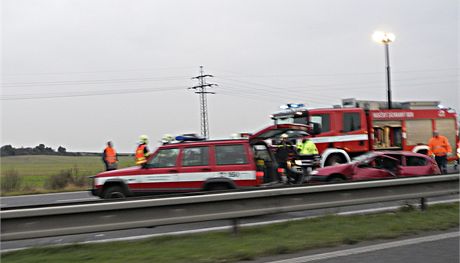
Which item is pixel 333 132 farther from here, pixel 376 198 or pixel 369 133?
pixel 376 198

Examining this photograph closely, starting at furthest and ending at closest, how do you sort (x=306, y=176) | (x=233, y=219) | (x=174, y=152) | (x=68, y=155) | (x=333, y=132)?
1. (x=68, y=155)
2. (x=333, y=132)
3. (x=306, y=176)
4. (x=174, y=152)
5. (x=233, y=219)

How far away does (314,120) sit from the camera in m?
18.0

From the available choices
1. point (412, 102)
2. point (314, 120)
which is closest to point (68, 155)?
point (314, 120)

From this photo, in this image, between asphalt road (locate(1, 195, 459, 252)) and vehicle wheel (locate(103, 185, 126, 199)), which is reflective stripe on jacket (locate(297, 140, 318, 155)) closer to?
asphalt road (locate(1, 195, 459, 252))

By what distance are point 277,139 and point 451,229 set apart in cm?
830

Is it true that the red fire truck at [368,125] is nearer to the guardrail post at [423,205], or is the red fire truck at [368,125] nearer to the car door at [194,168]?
the car door at [194,168]

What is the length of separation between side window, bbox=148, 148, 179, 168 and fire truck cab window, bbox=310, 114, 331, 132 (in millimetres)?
8003

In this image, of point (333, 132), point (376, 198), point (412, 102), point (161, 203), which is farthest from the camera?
point (412, 102)

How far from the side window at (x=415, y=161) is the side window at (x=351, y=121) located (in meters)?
4.70

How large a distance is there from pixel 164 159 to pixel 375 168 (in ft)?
18.6

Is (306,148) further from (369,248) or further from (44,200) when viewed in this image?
(369,248)

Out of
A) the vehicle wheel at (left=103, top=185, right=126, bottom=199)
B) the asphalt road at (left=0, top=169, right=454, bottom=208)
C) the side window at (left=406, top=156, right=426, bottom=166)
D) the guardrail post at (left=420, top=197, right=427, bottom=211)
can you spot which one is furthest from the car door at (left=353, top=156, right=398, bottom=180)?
the asphalt road at (left=0, top=169, right=454, bottom=208)

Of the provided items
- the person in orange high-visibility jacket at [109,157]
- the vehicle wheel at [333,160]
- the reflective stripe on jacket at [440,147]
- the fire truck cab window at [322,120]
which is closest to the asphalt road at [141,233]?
the reflective stripe on jacket at [440,147]

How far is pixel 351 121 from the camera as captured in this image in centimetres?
1823
